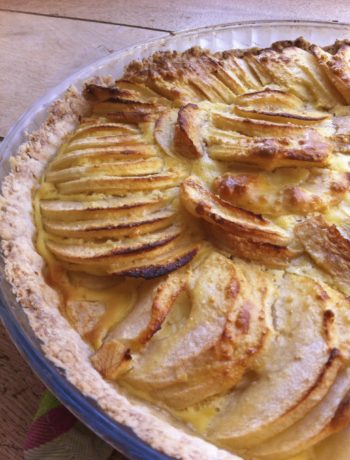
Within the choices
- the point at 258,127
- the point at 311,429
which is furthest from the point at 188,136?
the point at 311,429

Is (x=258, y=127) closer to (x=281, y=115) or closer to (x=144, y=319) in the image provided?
(x=281, y=115)

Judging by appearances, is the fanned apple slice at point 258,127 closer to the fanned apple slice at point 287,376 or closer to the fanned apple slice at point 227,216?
the fanned apple slice at point 227,216

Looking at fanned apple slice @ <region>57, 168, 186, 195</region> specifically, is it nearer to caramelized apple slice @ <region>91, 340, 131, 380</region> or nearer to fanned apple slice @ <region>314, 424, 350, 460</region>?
caramelized apple slice @ <region>91, 340, 131, 380</region>

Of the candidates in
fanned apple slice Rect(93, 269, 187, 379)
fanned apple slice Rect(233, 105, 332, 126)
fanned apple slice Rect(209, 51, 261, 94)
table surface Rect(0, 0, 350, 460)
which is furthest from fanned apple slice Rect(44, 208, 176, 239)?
table surface Rect(0, 0, 350, 460)

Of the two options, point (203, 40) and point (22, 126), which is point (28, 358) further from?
point (203, 40)

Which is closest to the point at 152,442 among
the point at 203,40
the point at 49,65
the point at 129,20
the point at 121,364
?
the point at 121,364

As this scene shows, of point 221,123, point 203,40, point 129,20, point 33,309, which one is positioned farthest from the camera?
point 129,20
